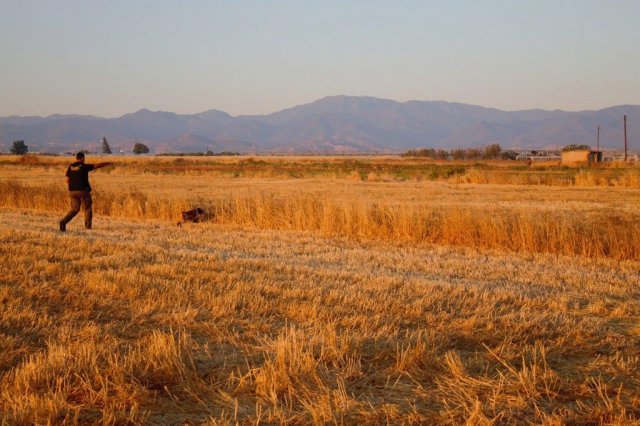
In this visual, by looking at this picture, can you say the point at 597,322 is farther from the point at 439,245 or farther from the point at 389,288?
the point at 439,245

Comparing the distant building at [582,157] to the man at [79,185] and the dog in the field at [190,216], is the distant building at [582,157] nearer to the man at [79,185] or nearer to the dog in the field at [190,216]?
the dog in the field at [190,216]

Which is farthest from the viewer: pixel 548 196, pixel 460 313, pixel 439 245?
pixel 548 196

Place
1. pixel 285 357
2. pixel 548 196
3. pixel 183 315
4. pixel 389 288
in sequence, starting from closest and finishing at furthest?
1. pixel 285 357
2. pixel 183 315
3. pixel 389 288
4. pixel 548 196

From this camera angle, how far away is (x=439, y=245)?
550 inches

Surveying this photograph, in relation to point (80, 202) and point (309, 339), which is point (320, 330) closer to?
point (309, 339)

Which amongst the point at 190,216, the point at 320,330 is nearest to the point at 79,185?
the point at 190,216

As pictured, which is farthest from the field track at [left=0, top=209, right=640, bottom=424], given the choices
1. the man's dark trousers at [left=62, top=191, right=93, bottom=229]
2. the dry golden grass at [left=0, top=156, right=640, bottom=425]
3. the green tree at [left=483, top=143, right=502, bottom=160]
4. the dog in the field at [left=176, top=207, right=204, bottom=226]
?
the green tree at [left=483, top=143, right=502, bottom=160]

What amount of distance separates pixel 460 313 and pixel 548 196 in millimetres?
22456

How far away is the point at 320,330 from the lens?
20.4 ft

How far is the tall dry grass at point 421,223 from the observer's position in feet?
43.5

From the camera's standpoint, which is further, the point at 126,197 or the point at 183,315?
the point at 126,197

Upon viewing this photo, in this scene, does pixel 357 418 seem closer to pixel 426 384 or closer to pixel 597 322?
pixel 426 384

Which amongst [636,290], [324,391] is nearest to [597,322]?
[636,290]

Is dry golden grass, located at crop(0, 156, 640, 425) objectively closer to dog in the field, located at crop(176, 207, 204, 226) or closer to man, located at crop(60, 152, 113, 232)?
man, located at crop(60, 152, 113, 232)
